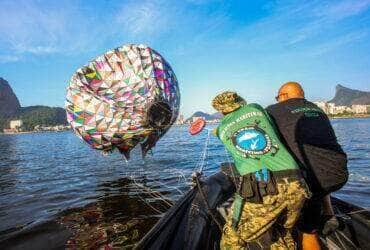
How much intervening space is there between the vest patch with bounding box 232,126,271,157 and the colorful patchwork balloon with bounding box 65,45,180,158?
5.81 metres

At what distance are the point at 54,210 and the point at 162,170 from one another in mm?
8371

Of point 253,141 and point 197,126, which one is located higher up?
point 197,126

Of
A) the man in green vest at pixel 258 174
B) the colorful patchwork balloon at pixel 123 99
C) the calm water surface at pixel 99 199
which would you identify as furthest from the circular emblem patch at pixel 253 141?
the colorful patchwork balloon at pixel 123 99

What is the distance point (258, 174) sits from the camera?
12.7 ft

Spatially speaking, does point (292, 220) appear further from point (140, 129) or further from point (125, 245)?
point (140, 129)

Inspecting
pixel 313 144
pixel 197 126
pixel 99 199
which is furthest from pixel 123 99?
pixel 313 144

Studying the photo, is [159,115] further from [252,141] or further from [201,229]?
[252,141]

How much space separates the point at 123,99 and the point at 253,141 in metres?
6.70

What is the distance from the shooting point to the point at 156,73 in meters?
10.4

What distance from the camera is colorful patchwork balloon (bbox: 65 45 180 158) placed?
9602 millimetres

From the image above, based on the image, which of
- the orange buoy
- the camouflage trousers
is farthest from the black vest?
the orange buoy

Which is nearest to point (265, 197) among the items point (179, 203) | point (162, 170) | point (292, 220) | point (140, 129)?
point (292, 220)

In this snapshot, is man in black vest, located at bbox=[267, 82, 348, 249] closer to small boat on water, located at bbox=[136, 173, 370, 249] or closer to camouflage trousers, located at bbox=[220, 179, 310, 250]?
camouflage trousers, located at bbox=[220, 179, 310, 250]

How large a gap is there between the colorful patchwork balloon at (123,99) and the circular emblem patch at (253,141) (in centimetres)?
582
